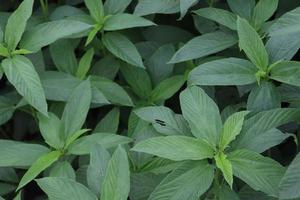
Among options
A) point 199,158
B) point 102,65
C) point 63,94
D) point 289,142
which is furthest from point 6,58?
point 289,142

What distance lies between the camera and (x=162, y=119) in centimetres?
146

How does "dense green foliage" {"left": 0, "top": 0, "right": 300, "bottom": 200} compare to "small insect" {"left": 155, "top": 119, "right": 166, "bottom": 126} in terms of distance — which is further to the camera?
"small insect" {"left": 155, "top": 119, "right": 166, "bottom": 126}

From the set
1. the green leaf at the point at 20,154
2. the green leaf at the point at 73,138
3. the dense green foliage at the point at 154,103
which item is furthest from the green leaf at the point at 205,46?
the green leaf at the point at 20,154

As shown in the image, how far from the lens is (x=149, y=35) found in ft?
6.14

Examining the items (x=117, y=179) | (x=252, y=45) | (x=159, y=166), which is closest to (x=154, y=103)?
(x=159, y=166)

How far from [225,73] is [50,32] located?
19.1 inches

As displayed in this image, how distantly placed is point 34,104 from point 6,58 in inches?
7.4

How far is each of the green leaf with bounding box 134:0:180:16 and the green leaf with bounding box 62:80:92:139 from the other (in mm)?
279

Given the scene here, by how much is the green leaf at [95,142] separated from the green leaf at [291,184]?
0.43 metres

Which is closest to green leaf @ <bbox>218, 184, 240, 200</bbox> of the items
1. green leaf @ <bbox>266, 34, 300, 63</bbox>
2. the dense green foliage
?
the dense green foliage

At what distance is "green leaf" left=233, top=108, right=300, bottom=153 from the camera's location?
51.9 inches

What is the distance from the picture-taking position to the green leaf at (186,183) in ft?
4.07

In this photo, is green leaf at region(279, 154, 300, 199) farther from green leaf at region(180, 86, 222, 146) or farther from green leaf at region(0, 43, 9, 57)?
green leaf at region(0, 43, 9, 57)

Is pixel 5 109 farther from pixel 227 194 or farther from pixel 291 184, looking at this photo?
pixel 291 184
